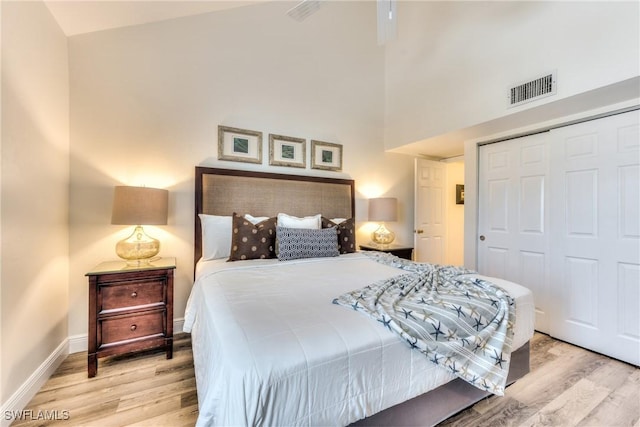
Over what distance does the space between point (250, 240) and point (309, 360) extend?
65.4 inches

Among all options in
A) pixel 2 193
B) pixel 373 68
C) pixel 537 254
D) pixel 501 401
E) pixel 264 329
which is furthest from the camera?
pixel 373 68

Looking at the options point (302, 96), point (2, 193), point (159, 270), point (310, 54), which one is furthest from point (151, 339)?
point (310, 54)

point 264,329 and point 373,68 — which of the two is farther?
point 373,68

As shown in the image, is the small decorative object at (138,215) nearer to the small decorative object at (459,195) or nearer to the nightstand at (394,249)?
the nightstand at (394,249)

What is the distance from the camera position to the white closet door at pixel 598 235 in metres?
2.13

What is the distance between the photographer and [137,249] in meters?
2.20

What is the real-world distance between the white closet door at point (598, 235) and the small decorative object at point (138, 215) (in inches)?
146

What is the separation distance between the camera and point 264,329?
1028 mm

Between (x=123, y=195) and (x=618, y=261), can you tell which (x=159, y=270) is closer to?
(x=123, y=195)

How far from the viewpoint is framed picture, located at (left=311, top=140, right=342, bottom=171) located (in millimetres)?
3379

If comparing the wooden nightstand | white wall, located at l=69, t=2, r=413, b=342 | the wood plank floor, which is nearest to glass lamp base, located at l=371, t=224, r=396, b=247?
white wall, located at l=69, t=2, r=413, b=342

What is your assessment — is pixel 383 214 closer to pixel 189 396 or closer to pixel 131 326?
pixel 189 396

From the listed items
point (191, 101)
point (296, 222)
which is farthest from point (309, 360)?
point (191, 101)

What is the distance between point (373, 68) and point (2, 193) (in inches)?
159
